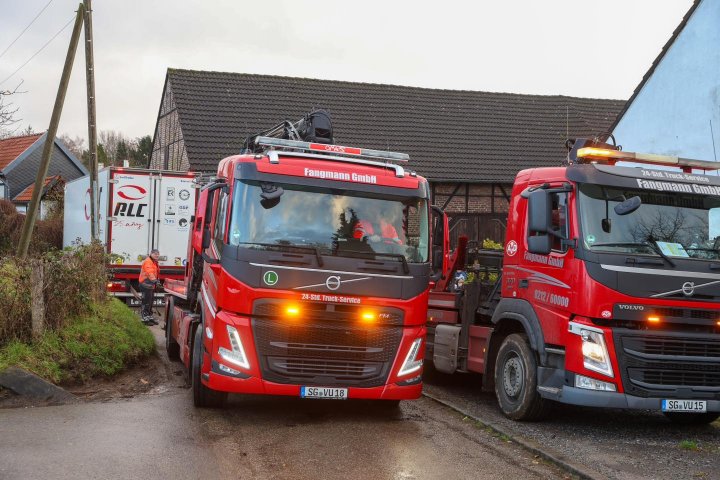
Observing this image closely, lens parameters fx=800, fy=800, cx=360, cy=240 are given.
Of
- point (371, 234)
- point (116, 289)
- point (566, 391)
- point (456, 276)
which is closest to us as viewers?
point (566, 391)

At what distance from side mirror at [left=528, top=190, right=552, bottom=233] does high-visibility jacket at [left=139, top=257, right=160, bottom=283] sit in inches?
413

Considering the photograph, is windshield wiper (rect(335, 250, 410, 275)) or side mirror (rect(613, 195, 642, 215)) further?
windshield wiper (rect(335, 250, 410, 275))

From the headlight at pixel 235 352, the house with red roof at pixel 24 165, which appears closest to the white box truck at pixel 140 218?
the headlight at pixel 235 352

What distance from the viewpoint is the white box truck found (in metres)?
19.5

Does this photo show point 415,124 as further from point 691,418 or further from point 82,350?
point 691,418

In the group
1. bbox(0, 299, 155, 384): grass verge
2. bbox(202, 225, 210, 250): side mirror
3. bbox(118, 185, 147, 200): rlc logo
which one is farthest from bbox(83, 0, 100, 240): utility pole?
bbox(202, 225, 210, 250): side mirror

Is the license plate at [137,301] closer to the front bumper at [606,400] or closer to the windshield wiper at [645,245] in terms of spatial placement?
the front bumper at [606,400]

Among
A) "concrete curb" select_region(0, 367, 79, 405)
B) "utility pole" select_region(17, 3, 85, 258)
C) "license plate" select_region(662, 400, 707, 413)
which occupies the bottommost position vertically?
"concrete curb" select_region(0, 367, 79, 405)

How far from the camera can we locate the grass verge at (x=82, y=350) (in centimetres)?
959

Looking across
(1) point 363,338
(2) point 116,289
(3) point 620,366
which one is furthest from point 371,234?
(2) point 116,289

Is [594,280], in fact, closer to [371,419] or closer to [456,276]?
[371,419]

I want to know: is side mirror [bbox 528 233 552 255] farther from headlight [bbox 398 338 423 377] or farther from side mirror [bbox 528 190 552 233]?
headlight [bbox 398 338 423 377]

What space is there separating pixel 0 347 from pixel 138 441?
3393 mm

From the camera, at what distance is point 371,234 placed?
27.6 feet
